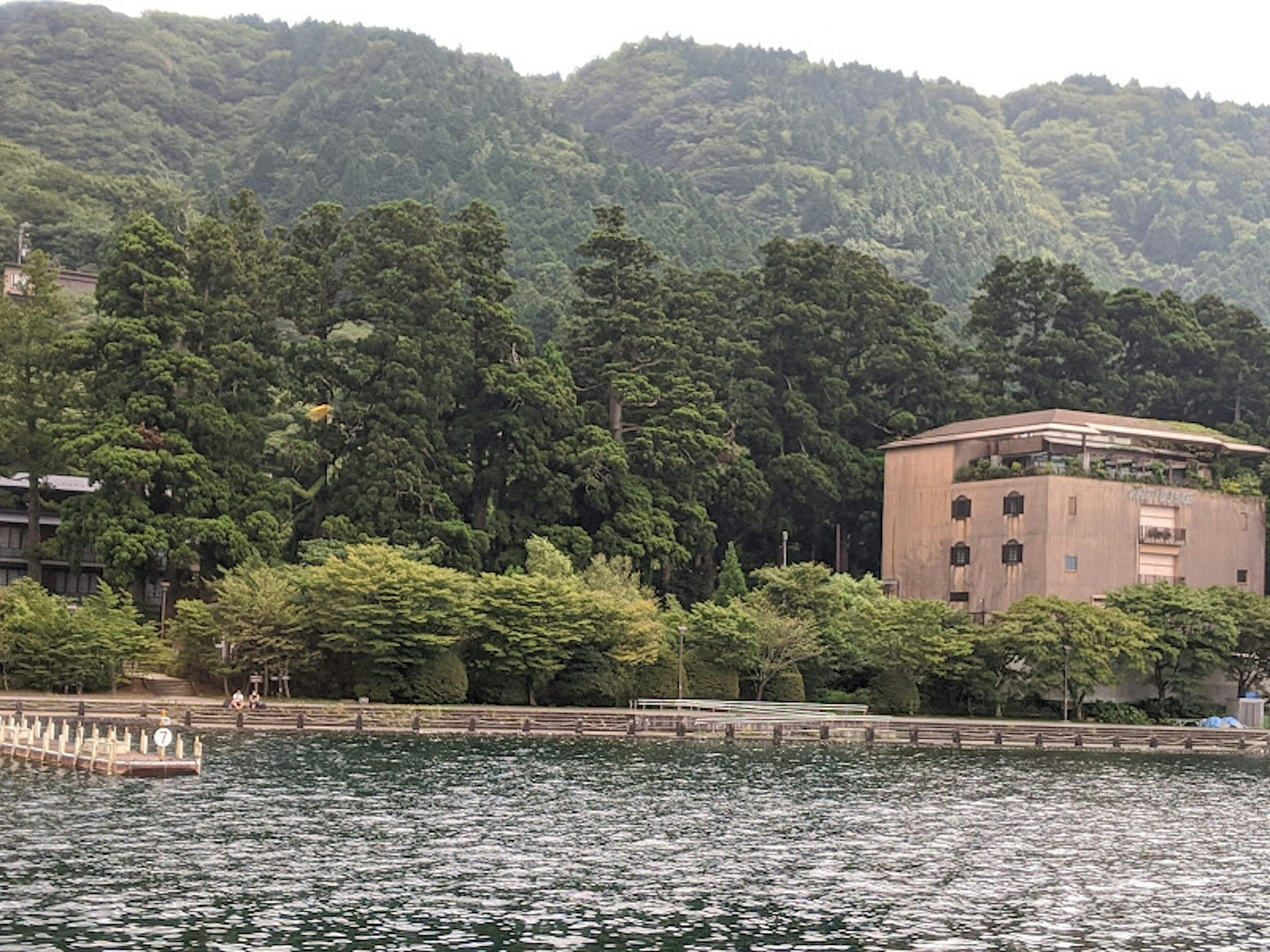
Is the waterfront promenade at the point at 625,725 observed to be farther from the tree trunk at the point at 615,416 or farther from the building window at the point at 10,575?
the tree trunk at the point at 615,416

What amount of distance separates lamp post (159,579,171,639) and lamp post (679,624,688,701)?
22.3 meters

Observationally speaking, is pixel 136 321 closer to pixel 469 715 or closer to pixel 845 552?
pixel 469 715

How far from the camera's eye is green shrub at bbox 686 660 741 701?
79.6 m

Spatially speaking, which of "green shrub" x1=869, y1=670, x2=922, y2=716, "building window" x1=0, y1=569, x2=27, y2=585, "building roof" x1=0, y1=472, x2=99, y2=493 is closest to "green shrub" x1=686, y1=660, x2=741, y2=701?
"green shrub" x1=869, y1=670, x2=922, y2=716

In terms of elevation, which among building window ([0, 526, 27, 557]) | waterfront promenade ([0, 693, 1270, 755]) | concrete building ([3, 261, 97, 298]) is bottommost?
waterfront promenade ([0, 693, 1270, 755])

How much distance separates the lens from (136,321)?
3214 inches

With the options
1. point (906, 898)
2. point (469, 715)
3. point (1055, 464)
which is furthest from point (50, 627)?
point (1055, 464)

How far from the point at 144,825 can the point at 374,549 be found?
33.7 metres

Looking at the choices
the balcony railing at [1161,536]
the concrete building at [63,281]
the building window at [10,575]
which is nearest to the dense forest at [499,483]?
the balcony railing at [1161,536]

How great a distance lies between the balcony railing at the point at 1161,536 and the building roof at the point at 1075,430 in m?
5.61

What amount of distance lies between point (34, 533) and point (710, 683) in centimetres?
3301

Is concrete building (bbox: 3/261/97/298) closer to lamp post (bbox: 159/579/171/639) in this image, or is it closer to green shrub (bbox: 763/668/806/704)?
lamp post (bbox: 159/579/171/639)

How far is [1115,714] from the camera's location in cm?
8419

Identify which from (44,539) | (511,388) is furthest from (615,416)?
(44,539)
